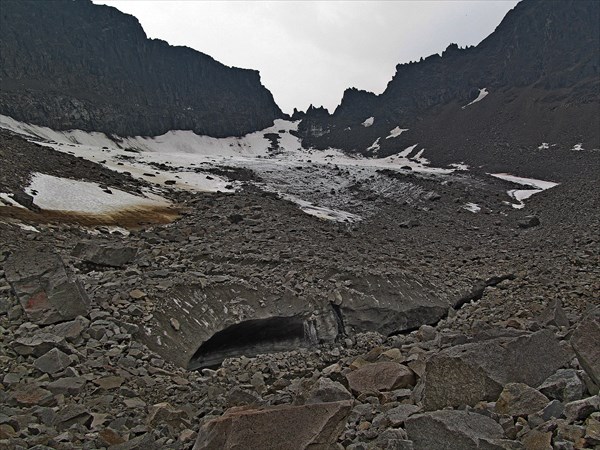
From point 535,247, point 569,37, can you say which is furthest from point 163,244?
point 569,37

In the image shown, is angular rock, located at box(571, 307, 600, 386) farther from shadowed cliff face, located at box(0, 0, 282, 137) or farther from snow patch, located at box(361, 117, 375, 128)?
snow patch, located at box(361, 117, 375, 128)

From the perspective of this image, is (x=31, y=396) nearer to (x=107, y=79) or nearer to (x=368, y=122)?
(x=107, y=79)

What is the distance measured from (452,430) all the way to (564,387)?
178cm

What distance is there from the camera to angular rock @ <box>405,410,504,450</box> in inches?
206

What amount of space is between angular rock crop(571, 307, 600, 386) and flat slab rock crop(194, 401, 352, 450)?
3.23 metres

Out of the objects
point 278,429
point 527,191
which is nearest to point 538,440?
point 278,429

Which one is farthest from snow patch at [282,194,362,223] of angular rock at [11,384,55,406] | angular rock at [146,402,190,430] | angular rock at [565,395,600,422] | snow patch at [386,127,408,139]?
snow patch at [386,127,408,139]

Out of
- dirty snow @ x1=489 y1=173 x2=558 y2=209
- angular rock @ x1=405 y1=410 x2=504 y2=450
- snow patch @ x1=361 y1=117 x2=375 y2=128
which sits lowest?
angular rock @ x1=405 y1=410 x2=504 y2=450

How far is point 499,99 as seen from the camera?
138m

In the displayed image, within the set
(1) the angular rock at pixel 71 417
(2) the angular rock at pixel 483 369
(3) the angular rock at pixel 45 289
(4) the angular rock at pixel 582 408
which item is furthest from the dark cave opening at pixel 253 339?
(4) the angular rock at pixel 582 408

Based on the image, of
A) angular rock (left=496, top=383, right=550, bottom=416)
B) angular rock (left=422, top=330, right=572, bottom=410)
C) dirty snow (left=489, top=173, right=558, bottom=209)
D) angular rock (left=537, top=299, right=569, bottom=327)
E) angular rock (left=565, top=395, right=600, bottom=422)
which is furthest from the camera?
dirty snow (left=489, top=173, right=558, bottom=209)

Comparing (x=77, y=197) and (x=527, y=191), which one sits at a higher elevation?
(x=527, y=191)

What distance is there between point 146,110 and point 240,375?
134892 millimetres

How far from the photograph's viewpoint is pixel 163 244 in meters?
18.1
